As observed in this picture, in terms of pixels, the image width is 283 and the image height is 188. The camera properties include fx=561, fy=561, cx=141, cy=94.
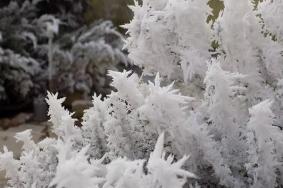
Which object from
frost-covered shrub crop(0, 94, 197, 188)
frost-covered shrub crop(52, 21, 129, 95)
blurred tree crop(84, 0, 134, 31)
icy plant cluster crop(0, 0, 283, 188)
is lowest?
frost-covered shrub crop(0, 94, 197, 188)

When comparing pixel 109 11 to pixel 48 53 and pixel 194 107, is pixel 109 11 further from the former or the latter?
pixel 194 107

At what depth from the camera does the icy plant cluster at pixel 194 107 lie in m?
1.15

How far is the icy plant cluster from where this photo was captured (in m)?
1.15

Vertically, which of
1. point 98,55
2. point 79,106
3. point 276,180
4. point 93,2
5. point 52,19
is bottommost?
point 276,180

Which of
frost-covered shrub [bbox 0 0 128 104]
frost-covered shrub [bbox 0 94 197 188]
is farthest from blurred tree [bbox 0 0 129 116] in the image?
frost-covered shrub [bbox 0 94 197 188]

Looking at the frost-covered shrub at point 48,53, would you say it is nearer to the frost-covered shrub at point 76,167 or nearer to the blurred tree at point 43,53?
the blurred tree at point 43,53

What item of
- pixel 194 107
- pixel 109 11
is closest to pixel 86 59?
pixel 109 11

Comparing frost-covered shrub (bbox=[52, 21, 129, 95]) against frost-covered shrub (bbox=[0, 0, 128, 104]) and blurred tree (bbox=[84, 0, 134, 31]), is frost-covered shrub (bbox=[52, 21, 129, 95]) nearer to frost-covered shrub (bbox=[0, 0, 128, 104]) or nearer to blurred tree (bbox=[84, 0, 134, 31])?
frost-covered shrub (bbox=[0, 0, 128, 104])

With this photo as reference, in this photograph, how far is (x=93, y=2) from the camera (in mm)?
6887

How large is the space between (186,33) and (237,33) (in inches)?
4.7

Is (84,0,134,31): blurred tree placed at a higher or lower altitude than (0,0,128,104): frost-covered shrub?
higher

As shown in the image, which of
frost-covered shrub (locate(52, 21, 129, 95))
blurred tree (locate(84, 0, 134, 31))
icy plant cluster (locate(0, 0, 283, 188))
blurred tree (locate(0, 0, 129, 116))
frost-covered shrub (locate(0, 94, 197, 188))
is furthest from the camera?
blurred tree (locate(84, 0, 134, 31))

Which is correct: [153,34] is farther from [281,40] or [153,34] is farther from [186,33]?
[281,40]

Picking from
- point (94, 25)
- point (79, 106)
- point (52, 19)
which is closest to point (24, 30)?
point (52, 19)
